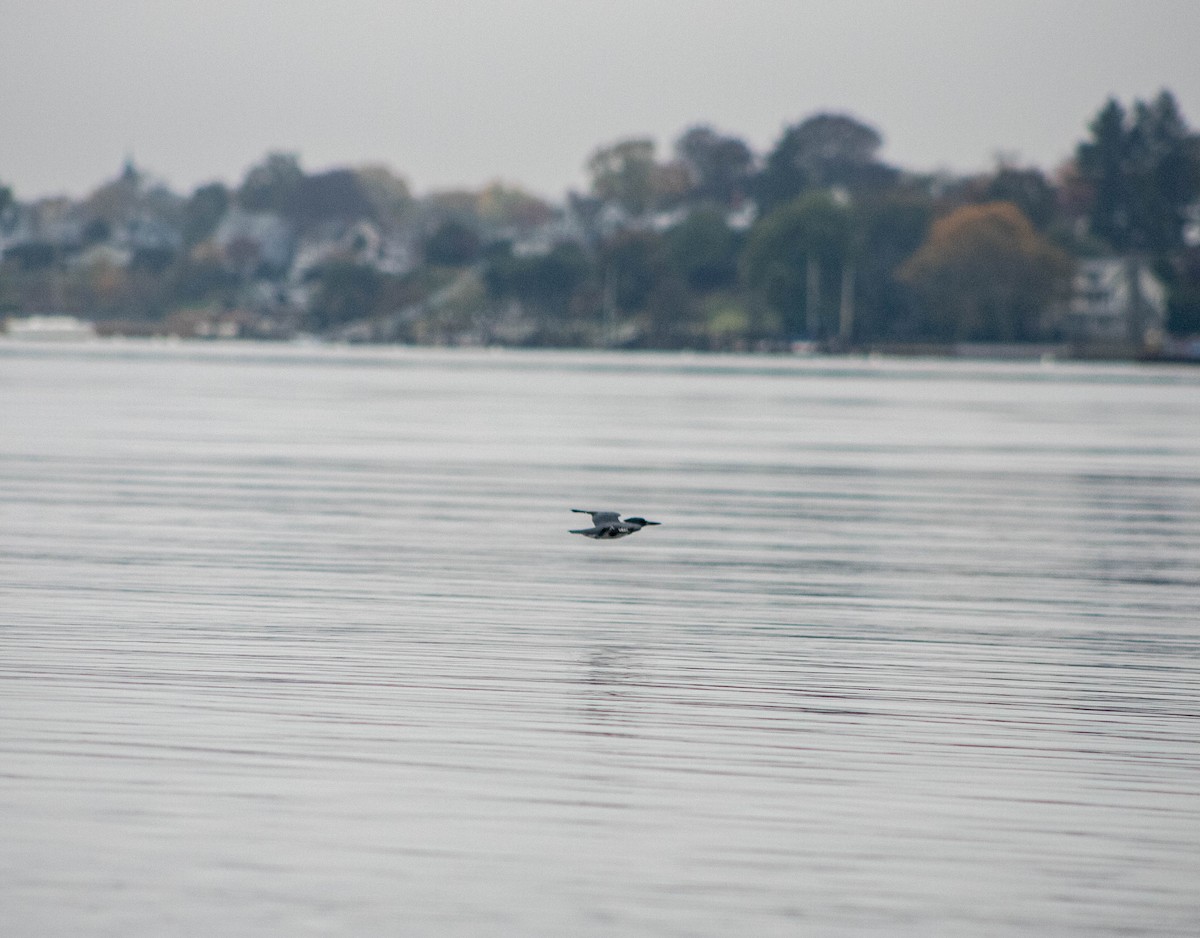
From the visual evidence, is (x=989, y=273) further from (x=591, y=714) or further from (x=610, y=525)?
(x=591, y=714)

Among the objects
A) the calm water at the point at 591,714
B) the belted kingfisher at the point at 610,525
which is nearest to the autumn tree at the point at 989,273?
the calm water at the point at 591,714

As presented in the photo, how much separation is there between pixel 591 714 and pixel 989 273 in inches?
7102

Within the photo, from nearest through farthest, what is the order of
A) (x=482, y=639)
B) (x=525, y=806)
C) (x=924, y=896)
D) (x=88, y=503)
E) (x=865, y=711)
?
(x=924, y=896)
(x=525, y=806)
(x=865, y=711)
(x=482, y=639)
(x=88, y=503)

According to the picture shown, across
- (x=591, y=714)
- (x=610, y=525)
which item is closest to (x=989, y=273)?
(x=610, y=525)

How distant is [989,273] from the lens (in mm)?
188125

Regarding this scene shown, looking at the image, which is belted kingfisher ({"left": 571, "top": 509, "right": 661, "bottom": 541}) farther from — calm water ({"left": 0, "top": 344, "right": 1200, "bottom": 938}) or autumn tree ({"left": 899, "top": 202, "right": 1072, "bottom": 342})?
autumn tree ({"left": 899, "top": 202, "right": 1072, "bottom": 342})

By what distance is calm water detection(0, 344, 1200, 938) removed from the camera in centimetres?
843

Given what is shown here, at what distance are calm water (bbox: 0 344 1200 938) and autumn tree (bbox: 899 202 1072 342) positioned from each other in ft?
522

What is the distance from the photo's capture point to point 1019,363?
184 m

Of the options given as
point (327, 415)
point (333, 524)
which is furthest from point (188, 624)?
point (327, 415)

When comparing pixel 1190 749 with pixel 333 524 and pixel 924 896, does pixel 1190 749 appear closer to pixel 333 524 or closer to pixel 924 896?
pixel 924 896

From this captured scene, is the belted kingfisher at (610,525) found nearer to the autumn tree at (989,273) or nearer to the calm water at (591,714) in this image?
the calm water at (591,714)

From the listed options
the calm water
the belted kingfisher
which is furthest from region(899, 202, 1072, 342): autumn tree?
the belted kingfisher

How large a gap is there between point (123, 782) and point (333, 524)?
14753 mm
